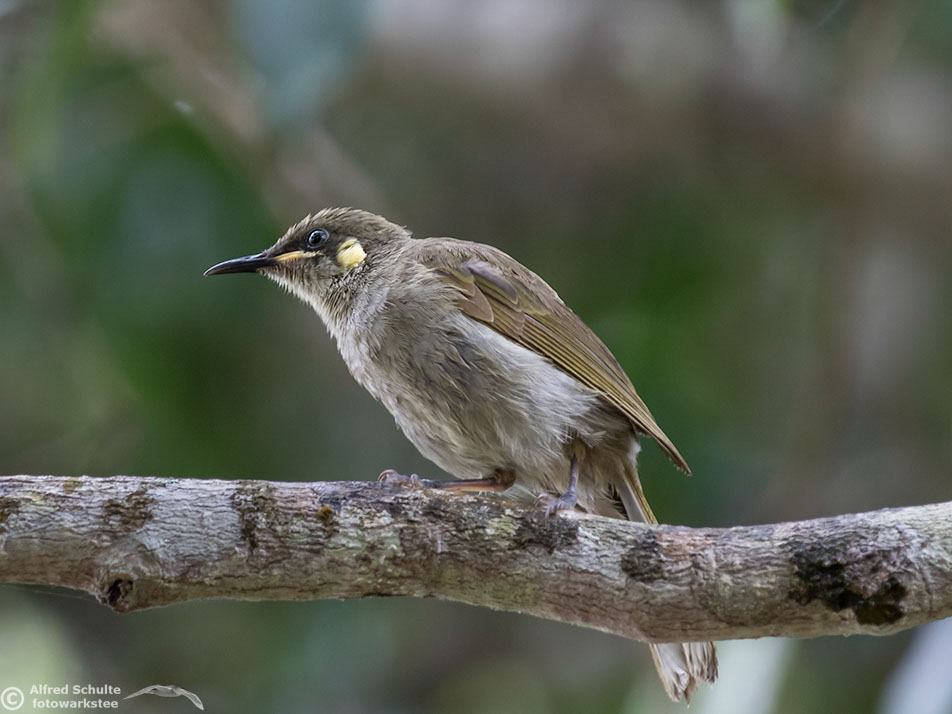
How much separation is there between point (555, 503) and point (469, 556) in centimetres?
34

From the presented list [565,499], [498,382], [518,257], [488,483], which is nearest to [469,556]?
[565,499]

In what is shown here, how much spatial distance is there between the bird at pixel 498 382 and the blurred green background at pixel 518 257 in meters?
0.68

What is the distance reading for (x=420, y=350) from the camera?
376 cm

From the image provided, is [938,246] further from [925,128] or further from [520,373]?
[520,373]

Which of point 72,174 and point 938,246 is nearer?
point 72,174

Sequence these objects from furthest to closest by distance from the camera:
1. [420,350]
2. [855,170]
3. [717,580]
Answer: [855,170] < [420,350] < [717,580]

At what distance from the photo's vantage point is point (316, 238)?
454 cm

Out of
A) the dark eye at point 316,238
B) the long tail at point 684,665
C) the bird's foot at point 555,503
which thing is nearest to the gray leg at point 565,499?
the bird's foot at point 555,503

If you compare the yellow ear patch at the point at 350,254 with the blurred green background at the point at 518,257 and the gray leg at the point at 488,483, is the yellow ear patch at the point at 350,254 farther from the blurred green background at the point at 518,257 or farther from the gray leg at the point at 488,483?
the gray leg at the point at 488,483

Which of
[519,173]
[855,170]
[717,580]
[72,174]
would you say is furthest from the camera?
[519,173]

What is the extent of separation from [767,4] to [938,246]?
2405mm

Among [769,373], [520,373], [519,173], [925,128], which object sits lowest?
[520,373]

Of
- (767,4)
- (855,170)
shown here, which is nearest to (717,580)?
(767,4)

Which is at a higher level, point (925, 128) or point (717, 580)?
point (925, 128)
